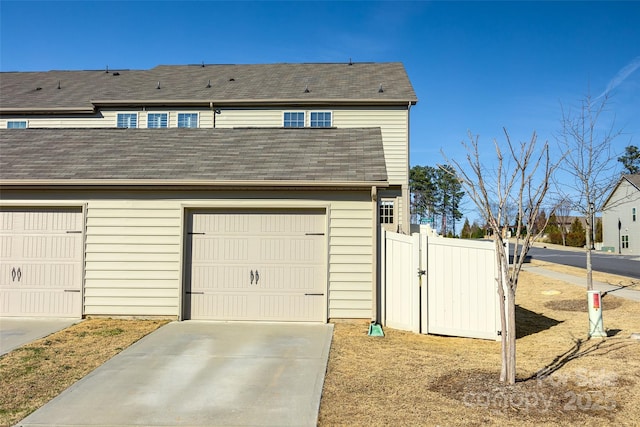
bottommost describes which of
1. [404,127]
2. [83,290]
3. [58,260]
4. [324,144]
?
[83,290]

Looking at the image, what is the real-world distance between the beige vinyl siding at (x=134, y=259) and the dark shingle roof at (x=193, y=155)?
0.76m

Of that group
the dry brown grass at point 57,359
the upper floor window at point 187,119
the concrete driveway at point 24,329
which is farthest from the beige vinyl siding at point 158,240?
the upper floor window at point 187,119

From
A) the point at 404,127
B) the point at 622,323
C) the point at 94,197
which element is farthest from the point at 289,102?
the point at 622,323

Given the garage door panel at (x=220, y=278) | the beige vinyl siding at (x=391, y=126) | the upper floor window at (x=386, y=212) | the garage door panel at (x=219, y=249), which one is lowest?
the garage door panel at (x=220, y=278)

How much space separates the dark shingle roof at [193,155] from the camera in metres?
9.27

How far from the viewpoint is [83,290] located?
9148mm

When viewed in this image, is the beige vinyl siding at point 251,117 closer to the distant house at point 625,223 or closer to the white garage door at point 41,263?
the white garage door at point 41,263

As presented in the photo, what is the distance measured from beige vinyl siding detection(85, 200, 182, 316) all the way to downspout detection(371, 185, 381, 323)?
12.2ft

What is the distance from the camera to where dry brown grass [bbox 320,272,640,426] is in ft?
15.4

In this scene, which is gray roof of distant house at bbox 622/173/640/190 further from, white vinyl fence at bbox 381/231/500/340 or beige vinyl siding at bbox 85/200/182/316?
beige vinyl siding at bbox 85/200/182/316

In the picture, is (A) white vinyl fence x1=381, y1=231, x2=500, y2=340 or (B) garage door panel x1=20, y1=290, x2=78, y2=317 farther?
(B) garage door panel x1=20, y1=290, x2=78, y2=317

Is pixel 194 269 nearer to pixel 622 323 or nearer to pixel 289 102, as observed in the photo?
pixel 622 323

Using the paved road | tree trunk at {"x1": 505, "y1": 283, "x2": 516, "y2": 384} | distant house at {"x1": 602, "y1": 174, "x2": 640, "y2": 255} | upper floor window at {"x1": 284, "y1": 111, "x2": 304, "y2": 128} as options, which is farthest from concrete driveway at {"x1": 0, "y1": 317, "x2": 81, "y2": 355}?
distant house at {"x1": 602, "y1": 174, "x2": 640, "y2": 255}

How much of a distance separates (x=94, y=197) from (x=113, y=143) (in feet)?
7.57
